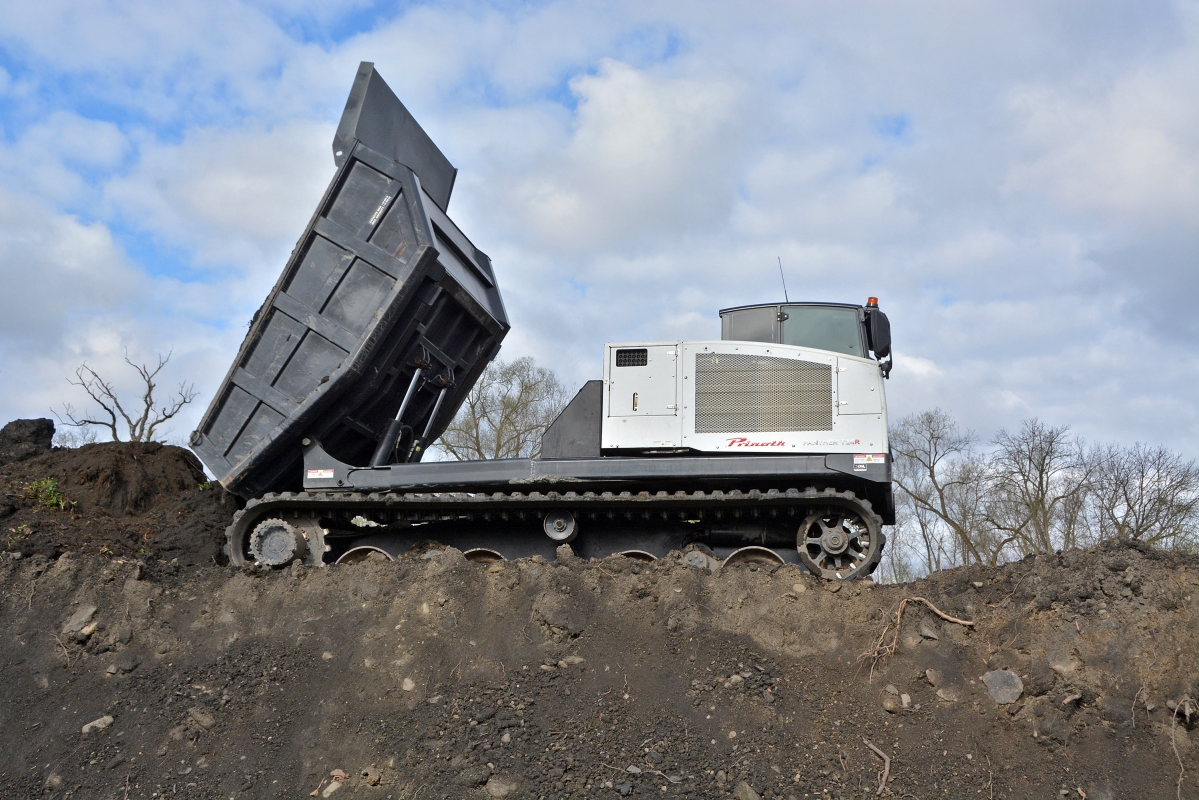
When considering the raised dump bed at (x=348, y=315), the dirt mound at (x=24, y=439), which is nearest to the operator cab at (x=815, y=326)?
the raised dump bed at (x=348, y=315)

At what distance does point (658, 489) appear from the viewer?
855cm

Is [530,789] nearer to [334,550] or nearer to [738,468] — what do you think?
[738,468]

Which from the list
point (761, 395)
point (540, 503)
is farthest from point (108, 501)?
point (761, 395)

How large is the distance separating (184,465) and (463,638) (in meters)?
5.55

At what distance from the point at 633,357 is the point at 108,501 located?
6.02m

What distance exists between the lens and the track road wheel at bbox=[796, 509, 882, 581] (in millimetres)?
7996

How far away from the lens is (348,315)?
8641 mm

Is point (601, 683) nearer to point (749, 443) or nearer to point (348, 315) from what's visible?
point (749, 443)

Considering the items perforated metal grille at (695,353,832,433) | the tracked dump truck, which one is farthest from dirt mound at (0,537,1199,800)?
perforated metal grille at (695,353,832,433)

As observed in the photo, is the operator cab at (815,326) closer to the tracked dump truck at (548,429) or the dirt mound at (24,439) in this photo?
the tracked dump truck at (548,429)

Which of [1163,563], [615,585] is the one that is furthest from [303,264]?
[1163,563]

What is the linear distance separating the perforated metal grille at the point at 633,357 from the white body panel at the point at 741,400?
0.01 m

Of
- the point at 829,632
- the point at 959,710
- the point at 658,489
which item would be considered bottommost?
the point at 959,710

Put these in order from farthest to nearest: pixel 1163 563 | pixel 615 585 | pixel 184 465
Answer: pixel 184 465 → pixel 615 585 → pixel 1163 563
